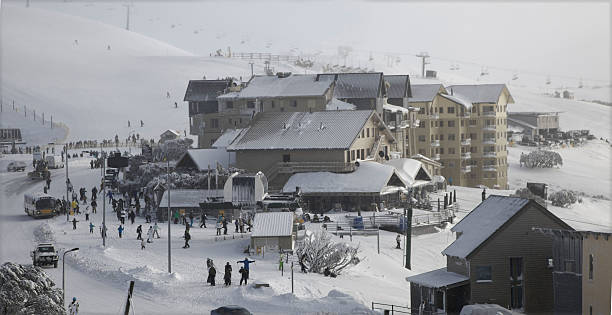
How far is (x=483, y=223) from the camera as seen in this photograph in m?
41.1

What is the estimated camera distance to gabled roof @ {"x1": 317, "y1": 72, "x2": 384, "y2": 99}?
3568 inches

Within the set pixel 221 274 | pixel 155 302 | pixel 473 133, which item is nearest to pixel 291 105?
pixel 473 133

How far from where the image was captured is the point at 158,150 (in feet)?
300

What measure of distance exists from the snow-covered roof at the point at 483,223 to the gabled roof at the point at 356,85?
48.6 m

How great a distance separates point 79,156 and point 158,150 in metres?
14.8

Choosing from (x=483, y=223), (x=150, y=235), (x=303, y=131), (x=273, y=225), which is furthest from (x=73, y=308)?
(x=303, y=131)

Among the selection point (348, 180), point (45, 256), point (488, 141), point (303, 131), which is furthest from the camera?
point (488, 141)

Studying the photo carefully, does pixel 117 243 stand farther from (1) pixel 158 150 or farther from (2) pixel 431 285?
(1) pixel 158 150

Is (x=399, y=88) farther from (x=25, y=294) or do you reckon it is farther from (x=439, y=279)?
(x=25, y=294)

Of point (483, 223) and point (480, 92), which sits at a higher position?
point (480, 92)

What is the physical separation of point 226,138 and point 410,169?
53.3 ft

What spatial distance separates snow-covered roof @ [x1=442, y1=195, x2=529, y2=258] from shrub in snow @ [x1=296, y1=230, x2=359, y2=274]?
338 inches

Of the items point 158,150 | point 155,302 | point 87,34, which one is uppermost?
point 87,34

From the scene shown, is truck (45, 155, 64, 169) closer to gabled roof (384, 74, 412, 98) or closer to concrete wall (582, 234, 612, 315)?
gabled roof (384, 74, 412, 98)
